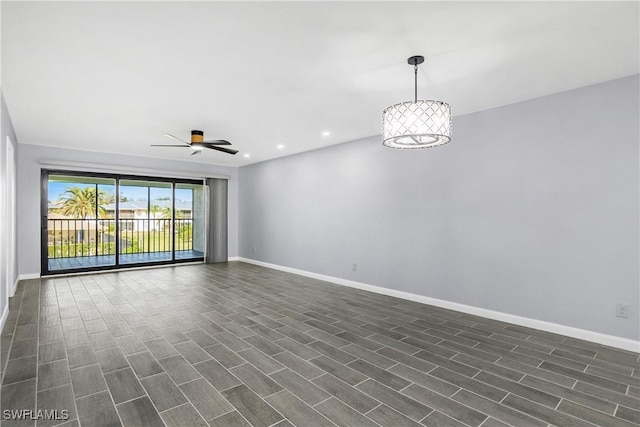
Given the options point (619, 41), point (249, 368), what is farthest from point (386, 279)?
point (619, 41)

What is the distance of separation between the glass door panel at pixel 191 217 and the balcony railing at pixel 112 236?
0.02 metres

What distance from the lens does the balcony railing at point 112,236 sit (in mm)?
7277

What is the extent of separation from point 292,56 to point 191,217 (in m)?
6.70

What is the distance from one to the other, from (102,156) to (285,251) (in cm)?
424

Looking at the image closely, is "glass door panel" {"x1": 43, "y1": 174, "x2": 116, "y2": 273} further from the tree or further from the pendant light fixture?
the pendant light fixture

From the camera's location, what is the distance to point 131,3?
1.92 metres

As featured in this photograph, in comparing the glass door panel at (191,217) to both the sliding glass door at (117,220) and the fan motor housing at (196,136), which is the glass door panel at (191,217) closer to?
the sliding glass door at (117,220)

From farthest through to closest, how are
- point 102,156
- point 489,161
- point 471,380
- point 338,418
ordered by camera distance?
point 102,156
point 489,161
point 471,380
point 338,418

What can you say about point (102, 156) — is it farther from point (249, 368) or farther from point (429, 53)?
point (429, 53)

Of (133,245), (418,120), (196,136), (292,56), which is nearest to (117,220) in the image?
(133,245)

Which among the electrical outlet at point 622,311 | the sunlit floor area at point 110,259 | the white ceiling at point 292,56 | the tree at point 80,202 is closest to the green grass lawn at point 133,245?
the sunlit floor area at point 110,259

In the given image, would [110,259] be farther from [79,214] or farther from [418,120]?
[418,120]

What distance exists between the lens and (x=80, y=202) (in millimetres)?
7250

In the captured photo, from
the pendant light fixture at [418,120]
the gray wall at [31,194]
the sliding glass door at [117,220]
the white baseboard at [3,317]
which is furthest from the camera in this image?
the sliding glass door at [117,220]
